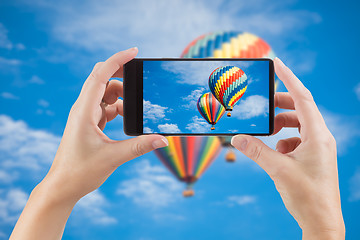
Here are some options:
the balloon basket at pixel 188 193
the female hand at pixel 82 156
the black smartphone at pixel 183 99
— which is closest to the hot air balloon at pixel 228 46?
the balloon basket at pixel 188 193

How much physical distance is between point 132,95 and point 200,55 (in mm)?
9395

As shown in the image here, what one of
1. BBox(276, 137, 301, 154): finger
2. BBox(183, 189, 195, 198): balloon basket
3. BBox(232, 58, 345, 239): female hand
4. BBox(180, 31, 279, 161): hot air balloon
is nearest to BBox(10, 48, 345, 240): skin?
BBox(232, 58, 345, 239): female hand

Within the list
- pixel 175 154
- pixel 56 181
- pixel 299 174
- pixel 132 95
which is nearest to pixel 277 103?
pixel 299 174

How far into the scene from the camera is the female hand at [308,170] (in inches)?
70.9

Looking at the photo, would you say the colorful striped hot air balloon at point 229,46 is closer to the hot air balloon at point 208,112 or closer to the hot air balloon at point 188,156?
the hot air balloon at point 188,156

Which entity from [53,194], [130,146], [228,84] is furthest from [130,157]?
[228,84]

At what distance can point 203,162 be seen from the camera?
11906mm

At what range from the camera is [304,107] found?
200 centimetres

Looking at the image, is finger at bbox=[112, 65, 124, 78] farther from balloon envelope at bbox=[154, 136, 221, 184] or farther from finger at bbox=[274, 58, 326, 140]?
balloon envelope at bbox=[154, 136, 221, 184]

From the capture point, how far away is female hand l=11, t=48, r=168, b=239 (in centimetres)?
188

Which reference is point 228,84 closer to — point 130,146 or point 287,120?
point 287,120

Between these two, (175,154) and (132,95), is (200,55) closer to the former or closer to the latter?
(175,154)

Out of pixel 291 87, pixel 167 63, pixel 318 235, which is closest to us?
pixel 318 235

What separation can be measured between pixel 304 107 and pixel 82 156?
4.21 ft
